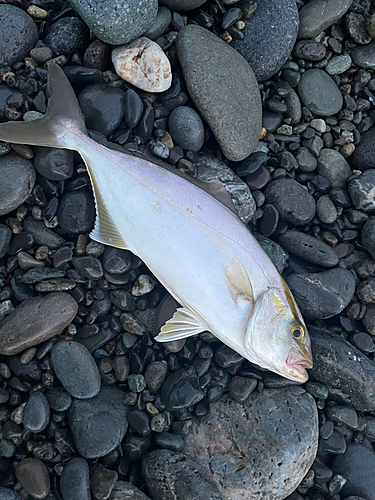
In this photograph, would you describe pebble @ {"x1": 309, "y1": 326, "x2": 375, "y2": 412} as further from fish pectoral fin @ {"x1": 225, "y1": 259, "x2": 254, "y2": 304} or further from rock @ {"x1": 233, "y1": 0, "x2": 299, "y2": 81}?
rock @ {"x1": 233, "y1": 0, "x2": 299, "y2": 81}

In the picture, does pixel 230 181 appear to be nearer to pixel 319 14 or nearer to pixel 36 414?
pixel 319 14

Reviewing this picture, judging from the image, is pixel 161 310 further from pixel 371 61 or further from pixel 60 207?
pixel 371 61

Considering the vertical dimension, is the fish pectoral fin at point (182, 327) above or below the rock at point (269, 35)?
below

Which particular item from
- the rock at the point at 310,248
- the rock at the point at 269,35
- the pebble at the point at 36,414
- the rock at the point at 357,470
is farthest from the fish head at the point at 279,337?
the rock at the point at 269,35

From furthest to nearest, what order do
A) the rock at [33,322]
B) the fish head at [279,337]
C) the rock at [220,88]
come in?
the rock at [220,88], the rock at [33,322], the fish head at [279,337]

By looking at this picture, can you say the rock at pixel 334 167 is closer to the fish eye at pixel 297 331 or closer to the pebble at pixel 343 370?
the pebble at pixel 343 370
